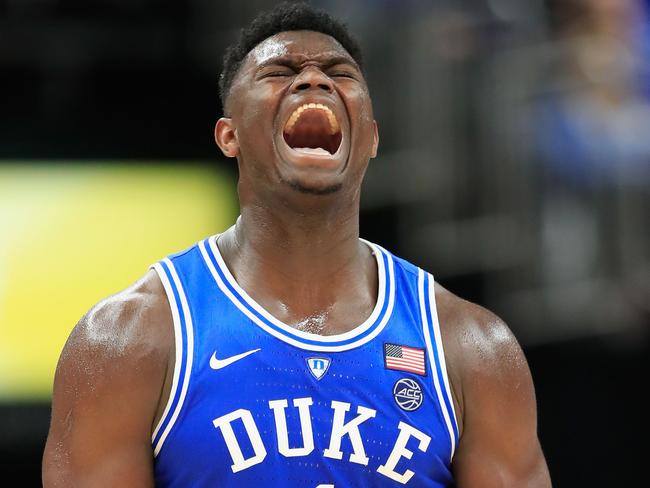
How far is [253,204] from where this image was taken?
3.84 m

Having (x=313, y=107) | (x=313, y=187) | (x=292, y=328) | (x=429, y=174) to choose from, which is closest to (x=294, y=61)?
(x=313, y=107)

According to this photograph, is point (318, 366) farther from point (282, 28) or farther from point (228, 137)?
point (282, 28)

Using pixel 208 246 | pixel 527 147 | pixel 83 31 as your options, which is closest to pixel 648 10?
pixel 527 147

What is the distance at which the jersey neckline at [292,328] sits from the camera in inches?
141

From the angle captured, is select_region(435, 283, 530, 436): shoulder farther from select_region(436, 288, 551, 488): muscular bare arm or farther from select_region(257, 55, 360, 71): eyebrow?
select_region(257, 55, 360, 71): eyebrow

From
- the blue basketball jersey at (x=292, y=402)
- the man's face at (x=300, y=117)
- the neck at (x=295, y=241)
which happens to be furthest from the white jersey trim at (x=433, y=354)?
the man's face at (x=300, y=117)

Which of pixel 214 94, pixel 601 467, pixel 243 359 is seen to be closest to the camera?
pixel 243 359

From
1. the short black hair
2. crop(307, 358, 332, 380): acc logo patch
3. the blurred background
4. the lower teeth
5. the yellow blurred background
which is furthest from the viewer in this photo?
the yellow blurred background

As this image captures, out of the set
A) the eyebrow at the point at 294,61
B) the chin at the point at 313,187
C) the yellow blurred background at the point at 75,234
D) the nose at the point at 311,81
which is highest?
the eyebrow at the point at 294,61

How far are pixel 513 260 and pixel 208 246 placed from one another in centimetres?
366

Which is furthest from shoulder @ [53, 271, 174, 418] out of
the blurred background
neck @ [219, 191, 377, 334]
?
the blurred background

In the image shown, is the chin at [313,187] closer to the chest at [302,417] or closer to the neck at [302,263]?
the neck at [302,263]

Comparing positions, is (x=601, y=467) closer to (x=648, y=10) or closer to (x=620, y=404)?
(x=620, y=404)

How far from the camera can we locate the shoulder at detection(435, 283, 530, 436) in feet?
12.1
